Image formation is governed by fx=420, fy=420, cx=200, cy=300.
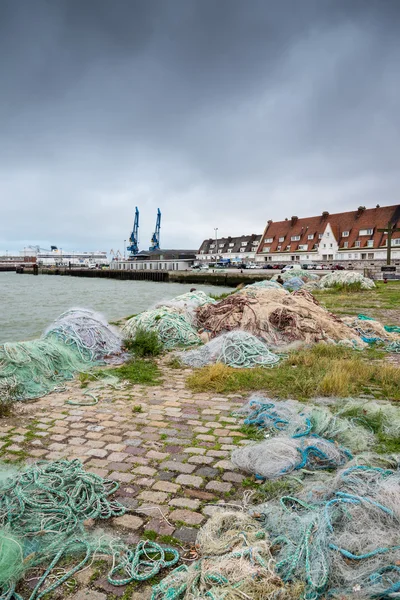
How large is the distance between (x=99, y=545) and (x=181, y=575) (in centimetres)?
65

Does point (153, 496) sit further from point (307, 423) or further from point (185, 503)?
point (307, 423)

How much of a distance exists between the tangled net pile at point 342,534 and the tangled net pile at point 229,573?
0.11 metres

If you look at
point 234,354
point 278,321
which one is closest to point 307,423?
point 234,354

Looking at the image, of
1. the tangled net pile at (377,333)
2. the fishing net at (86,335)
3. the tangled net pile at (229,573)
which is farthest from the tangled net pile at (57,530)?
the tangled net pile at (377,333)

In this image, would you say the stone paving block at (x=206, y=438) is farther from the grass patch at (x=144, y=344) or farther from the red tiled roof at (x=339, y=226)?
the red tiled roof at (x=339, y=226)

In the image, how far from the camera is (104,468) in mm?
3859

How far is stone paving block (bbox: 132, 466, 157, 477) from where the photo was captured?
378cm

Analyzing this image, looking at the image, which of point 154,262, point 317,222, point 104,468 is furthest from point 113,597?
point 154,262

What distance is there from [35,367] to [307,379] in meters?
4.20

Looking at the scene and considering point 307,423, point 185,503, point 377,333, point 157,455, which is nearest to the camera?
point 185,503

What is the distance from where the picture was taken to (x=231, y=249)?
101562 millimetres

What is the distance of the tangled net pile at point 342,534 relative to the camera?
230 cm

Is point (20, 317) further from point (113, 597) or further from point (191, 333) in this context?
point (113, 597)

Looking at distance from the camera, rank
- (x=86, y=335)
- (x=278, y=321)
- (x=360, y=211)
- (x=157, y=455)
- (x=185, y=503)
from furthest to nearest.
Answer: (x=360, y=211) < (x=278, y=321) < (x=86, y=335) < (x=157, y=455) < (x=185, y=503)
